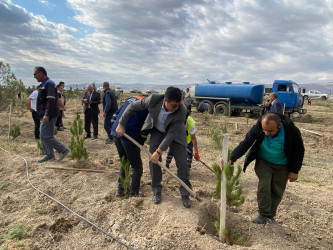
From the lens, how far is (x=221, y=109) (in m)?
15.5

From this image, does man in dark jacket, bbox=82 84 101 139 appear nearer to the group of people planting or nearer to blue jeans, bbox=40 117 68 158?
blue jeans, bbox=40 117 68 158

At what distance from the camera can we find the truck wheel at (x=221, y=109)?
596 inches

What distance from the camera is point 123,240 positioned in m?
2.49

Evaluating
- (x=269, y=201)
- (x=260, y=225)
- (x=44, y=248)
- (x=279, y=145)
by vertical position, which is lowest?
(x=44, y=248)

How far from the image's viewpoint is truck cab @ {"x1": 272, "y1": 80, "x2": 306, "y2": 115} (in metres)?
13.6

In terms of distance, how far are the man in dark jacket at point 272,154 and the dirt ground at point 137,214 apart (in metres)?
0.34

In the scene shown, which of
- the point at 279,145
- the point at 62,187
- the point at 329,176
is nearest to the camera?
the point at 279,145

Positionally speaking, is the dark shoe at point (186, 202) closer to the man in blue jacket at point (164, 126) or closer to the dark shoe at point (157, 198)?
the man in blue jacket at point (164, 126)

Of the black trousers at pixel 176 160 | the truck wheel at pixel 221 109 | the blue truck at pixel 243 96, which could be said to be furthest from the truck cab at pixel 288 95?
the black trousers at pixel 176 160

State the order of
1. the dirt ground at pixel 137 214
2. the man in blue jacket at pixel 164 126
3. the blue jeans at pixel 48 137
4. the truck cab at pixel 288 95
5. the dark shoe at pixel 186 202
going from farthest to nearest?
the truck cab at pixel 288 95 → the blue jeans at pixel 48 137 → the dark shoe at pixel 186 202 → the man in blue jacket at pixel 164 126 → the dirt ground at pixel 137 214

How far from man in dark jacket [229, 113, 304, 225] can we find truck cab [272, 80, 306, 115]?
39.5 ft

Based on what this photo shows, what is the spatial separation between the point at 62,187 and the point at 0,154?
2522mm

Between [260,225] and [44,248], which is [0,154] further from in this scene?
[260,225]

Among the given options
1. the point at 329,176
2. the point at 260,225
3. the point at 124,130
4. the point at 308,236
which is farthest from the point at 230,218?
the point at 329,176
